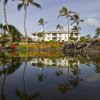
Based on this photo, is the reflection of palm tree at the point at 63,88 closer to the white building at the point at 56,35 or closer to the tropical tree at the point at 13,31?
the tropical tree at the point at 13,31

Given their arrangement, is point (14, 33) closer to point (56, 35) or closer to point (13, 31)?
point (13, 31)

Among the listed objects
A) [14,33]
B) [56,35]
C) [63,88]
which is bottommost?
[63,88]

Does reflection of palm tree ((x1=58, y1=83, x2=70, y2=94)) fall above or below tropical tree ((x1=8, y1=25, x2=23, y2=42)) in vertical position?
below

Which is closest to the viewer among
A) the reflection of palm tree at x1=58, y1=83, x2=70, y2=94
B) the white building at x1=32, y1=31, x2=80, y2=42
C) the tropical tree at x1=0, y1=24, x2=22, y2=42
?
the reflection of palm tree at x1=58, y1=83, x2=70, y2=94

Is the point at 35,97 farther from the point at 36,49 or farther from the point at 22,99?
the point at 36,49

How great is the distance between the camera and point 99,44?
198 ft

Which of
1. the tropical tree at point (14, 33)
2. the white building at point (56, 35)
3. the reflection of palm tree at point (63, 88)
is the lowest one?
the reflection of palm tree at point (63, 88)

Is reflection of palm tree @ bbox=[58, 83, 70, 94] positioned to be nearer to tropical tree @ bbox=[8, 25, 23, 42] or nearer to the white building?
tropical tree @ bbox=[8, 25, 23, 42]

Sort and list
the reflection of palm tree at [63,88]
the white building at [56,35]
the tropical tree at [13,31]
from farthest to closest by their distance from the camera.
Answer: the white building at [56,35], the tropical tree at [13,31], the reflection of palm tree at [63,88]

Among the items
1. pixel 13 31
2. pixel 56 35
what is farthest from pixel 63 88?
pixel 56 35

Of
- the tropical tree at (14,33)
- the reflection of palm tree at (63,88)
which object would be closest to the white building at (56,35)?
the tropical tree at (14,33)

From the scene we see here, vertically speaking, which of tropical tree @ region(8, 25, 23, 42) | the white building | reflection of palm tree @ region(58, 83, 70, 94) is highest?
the white building

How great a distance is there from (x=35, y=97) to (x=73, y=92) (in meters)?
1.72

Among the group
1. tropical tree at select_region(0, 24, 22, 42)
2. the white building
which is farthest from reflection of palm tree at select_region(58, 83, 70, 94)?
the white building
